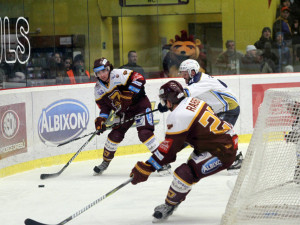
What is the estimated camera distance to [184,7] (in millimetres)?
8656

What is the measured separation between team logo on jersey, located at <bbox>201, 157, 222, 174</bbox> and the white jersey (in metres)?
1.40

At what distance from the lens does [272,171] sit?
404 centimetres

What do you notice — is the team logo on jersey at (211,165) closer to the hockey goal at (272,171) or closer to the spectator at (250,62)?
the hockey goal at (272,171)

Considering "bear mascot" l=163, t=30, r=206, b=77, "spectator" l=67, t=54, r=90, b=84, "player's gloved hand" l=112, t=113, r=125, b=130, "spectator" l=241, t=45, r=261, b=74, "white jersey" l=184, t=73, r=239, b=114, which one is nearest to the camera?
"white jersey" l=184, t=73, r=239, b=114

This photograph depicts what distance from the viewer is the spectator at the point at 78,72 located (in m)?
7.65

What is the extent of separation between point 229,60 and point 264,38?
57 cm

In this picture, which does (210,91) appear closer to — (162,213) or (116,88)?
(116,88)

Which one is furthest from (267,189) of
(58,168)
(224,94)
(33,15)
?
(33,15)

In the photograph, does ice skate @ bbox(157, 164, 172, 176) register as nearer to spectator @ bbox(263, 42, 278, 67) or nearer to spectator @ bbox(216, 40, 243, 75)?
spectator @ bbox(216, 40, 243, 75)

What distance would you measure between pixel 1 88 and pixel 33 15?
121 cm

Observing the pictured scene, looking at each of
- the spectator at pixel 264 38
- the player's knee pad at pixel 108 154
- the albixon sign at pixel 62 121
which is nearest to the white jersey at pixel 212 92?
the player's knee pad at pixel 108 154

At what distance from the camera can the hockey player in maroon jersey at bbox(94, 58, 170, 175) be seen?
20.0ft

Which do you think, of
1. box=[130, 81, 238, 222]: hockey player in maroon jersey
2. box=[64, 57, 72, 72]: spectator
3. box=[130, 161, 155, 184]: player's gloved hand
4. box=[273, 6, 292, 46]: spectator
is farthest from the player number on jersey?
box=[273, 6, 292, 46]: spectator

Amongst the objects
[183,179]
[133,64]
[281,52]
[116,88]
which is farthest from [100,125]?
[281,52]
